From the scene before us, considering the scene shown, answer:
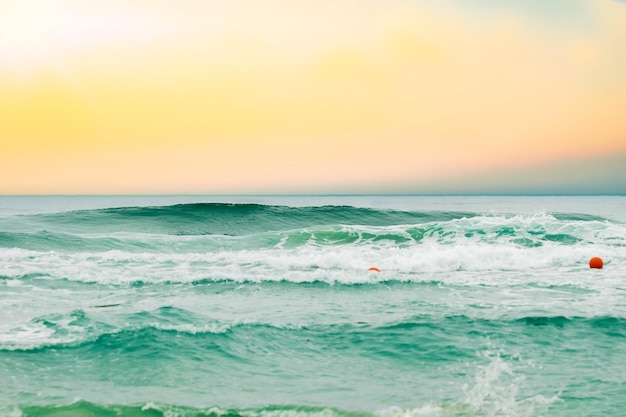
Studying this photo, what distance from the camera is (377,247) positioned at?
19.8 metres

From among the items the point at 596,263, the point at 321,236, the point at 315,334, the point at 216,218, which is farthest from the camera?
the point at 216,218

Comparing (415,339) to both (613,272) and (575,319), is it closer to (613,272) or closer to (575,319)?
(575,319)

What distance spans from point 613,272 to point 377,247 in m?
7.92

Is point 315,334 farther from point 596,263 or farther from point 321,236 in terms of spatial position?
point 321,236

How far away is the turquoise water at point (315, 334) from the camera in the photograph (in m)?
5.78

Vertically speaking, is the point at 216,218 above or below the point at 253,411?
above

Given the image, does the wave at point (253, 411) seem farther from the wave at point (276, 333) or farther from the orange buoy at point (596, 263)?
the orange buoy at point (596, 263)

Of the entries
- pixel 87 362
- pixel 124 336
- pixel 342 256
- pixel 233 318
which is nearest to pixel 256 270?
pixel 342 256

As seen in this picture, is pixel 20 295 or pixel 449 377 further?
pixel 20 295

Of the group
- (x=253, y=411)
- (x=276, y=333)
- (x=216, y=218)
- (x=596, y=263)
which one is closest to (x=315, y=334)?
(x=276, y=333)

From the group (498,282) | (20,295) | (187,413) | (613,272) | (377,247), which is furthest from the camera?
(377,247)

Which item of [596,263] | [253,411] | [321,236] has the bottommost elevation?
[253,411]

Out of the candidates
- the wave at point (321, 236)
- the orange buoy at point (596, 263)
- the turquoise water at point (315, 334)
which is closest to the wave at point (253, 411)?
the turquoise water at point (315, 334)

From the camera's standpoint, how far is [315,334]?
8.22 m
